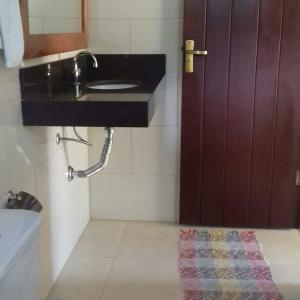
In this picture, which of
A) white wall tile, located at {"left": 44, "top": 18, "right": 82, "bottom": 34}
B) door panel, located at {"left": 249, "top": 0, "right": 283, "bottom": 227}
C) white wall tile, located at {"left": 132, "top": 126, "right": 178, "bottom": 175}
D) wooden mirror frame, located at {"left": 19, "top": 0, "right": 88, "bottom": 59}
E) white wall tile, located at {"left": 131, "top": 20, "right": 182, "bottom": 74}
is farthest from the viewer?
white wall tile, located at {"left": 132, "top": 126, "right": 178, "bottom": 175}

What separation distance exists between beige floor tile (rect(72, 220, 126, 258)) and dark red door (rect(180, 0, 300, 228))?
16.7 inches

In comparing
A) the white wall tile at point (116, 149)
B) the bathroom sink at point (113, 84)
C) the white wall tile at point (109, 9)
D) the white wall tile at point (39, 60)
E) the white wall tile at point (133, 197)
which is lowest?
the white wall tile at point (133, 197)

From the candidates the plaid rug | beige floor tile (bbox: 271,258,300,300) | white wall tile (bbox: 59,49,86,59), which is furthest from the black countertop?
beige floor tile (bbox: 271,258,300,300)

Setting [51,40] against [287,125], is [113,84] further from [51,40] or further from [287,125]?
[287,125]

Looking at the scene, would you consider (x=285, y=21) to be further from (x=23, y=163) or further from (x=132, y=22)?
(x=23, y=163)

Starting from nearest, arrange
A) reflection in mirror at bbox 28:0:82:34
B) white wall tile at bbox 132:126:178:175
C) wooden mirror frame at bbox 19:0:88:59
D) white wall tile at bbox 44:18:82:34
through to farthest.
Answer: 1. wooden mirror frame at bbox 19:0:88:59
2. reflection in mirror at bbox 28:0:82:34
3. white wall tile at bbox 44:18:82:34
4. white wall tile at bbox 132:126:178:175

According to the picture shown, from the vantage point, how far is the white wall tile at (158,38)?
240 centimetres

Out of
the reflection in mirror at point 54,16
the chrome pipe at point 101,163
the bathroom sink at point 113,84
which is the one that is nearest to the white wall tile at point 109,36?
the reflection in mirror at point 54,16

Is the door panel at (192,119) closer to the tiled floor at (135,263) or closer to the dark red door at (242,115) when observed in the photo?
the dark red door at (242,115)

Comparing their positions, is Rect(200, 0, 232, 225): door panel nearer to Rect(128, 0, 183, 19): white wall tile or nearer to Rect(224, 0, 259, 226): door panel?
Rect(224, 0, 259, 226): door panel

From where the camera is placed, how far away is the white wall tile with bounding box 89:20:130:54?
95.7 inches

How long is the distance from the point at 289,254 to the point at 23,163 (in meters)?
1.49

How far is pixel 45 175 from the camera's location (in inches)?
73.7

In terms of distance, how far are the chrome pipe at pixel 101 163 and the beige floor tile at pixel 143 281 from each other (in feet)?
1.63
